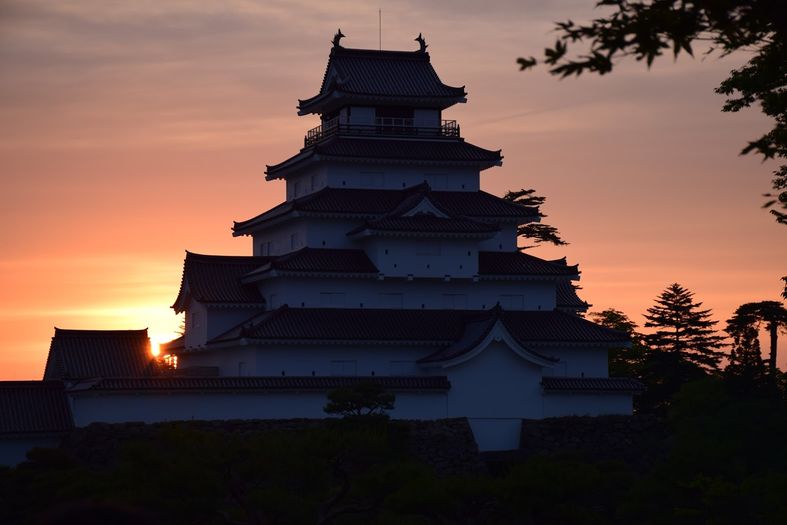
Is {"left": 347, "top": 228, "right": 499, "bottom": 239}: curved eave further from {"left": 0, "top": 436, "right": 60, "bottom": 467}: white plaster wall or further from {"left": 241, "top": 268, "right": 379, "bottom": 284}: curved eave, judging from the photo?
{"left": 0, "top": 436, "right": 60, "bottom": 467}: white plaster wall

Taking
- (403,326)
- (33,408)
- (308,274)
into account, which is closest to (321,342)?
(308,274)

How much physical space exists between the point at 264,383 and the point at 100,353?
1002cm

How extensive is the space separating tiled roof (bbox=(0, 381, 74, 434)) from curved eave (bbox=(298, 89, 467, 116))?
19344mm

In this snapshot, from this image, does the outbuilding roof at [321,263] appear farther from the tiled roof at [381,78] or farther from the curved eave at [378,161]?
the tiled roof at [381,78]

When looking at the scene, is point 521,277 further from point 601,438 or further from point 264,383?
point 264,383

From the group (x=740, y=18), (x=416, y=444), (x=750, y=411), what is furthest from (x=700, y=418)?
(x=740, y=18)

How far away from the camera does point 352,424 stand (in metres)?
46.4

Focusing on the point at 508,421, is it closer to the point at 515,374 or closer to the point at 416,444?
the point at 515,374

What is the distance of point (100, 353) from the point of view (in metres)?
56.8

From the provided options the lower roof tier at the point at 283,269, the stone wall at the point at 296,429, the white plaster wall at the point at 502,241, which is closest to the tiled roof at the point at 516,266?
the lower roof tier at the point at 283,269

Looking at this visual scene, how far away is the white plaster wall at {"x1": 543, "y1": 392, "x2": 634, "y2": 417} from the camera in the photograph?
54.1m

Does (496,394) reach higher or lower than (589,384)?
lower

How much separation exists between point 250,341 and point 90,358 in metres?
A: 8.30

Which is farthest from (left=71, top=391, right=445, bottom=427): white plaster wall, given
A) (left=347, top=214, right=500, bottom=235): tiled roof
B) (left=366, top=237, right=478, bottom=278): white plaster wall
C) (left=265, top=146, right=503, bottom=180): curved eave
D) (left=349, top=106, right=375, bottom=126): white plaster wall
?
(left=349, top=106, right=375, bottom=126): white plaster wall
